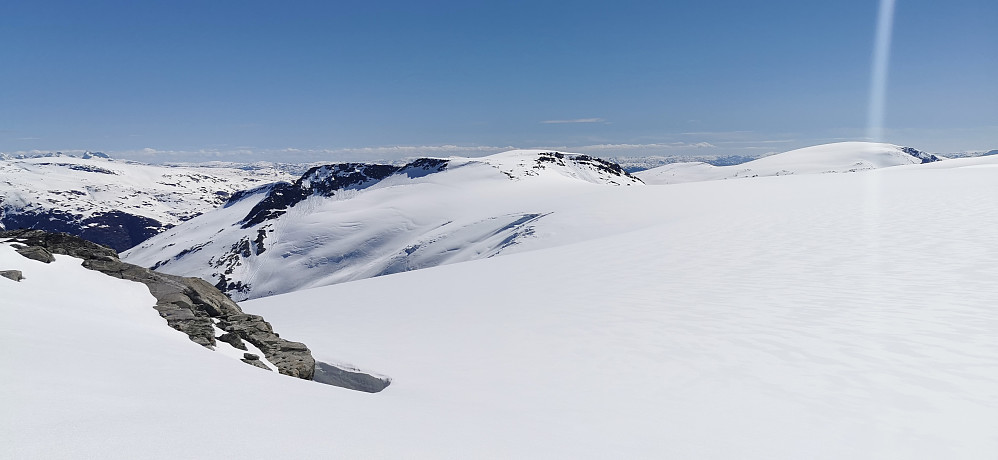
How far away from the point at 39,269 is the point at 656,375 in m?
13.5

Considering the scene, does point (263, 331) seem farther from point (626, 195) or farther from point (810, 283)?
point (626, 195)

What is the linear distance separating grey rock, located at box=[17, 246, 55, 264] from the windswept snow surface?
0.86 ft

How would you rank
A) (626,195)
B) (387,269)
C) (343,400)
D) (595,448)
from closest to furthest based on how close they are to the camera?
(595,448)
(343,400)
(626,195)
(387,269)

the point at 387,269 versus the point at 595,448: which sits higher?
the point at 595,448

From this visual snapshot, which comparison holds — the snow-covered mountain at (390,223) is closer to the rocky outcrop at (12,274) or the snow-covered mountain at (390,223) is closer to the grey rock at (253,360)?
the grey rock at (253,360)

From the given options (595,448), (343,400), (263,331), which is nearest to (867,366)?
(595,448)

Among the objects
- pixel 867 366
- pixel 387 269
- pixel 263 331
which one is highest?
pixel 867 366

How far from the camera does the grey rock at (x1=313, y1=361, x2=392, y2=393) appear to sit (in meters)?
9.37

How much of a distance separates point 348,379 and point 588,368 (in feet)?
15.9

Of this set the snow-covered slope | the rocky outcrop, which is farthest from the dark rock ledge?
the snow-covered slope

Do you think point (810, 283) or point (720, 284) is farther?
point (720, 284)

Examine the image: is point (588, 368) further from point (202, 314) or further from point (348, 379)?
point (202, 314)

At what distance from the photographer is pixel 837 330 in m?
9.43

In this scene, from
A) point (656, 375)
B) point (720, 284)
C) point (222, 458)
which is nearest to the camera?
point (222, 458)
